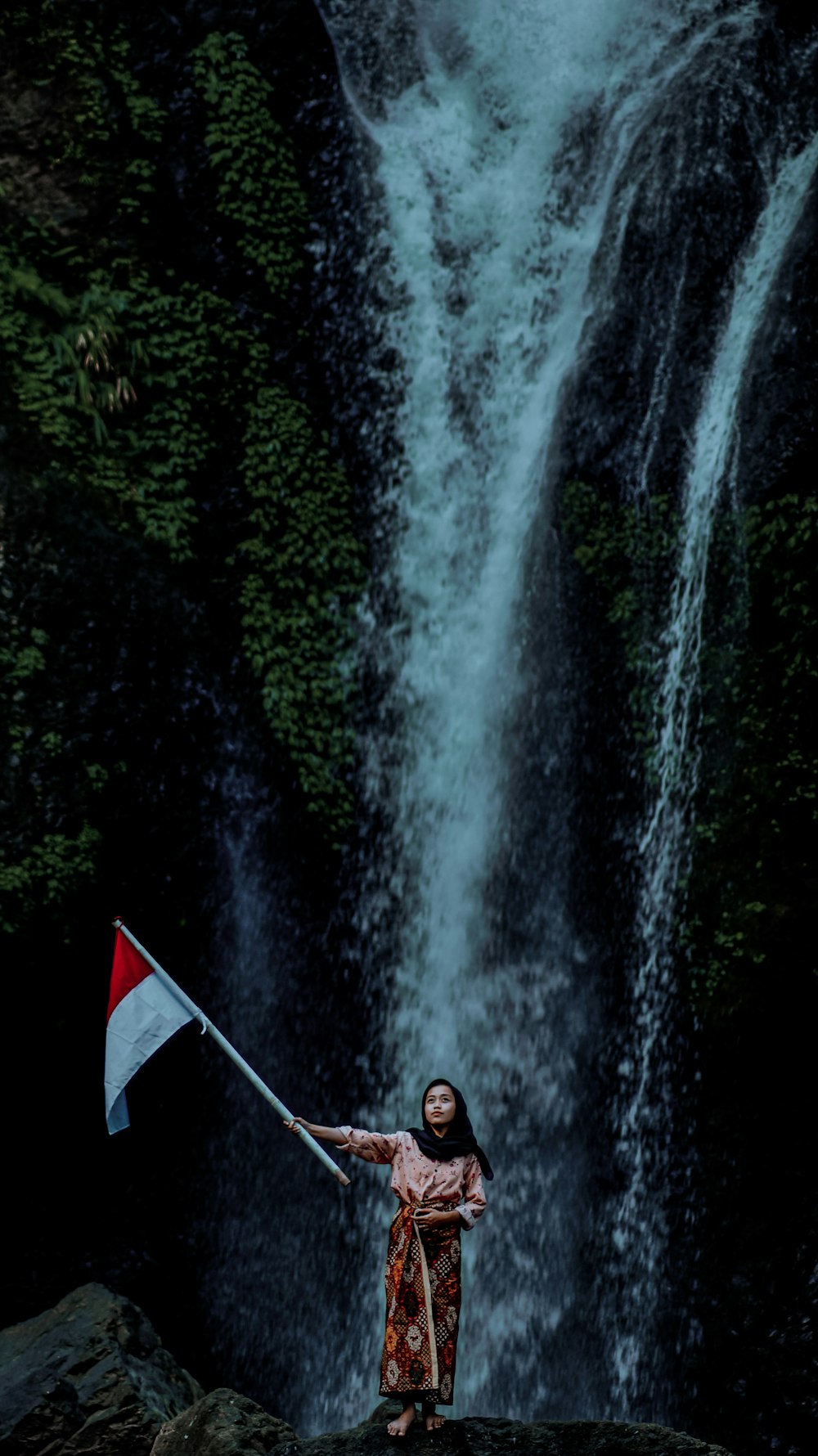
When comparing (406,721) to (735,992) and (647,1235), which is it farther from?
(647,1235)

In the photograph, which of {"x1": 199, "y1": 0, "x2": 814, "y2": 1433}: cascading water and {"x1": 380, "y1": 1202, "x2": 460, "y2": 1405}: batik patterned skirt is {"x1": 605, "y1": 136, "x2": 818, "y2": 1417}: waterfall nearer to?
{"x1": 199, "y1": 0, "x2": 814, "y2": 1433}: cascading water

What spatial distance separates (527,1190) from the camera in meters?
9.69

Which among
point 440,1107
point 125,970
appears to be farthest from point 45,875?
point 440,1107

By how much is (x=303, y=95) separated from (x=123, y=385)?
130 inches

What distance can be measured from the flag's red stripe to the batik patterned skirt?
1603 millimetres

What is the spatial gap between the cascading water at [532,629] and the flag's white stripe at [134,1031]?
4183 millimetres

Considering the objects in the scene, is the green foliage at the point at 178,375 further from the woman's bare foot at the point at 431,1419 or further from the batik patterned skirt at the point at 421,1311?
the woman's bare foot at the point at 431,1419

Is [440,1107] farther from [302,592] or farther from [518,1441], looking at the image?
[302,592]

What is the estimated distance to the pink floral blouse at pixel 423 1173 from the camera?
5.63 m

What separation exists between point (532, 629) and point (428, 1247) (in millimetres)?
5913

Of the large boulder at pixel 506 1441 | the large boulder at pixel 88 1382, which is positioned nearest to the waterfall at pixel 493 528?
the large boulder at pixel 88 1382

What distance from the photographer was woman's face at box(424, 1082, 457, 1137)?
224 inches

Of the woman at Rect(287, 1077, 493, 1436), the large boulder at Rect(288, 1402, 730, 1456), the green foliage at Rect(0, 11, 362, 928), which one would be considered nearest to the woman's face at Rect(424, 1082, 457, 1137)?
the woman at Rect(287, 1077, 493, 1436)

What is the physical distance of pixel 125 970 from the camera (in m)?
6.33
